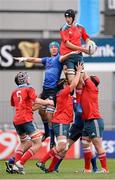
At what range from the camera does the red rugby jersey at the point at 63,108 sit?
1695 centimetres

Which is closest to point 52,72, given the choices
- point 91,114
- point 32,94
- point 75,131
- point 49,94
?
point 49,94

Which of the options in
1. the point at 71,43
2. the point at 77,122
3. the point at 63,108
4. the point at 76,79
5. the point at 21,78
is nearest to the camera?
the point at 76,79

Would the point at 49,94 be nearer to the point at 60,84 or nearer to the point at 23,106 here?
the point at 60,84

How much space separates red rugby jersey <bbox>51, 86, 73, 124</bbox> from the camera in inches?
667

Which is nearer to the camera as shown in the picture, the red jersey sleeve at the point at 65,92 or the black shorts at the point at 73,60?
the red jersey sleeve at the point at 65,92

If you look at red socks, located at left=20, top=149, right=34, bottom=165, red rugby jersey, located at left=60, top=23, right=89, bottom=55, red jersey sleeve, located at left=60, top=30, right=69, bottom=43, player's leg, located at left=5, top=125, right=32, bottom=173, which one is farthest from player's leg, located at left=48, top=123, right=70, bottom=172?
red jersey sleeve, located at left=60, top=30, right=69, bottom=43

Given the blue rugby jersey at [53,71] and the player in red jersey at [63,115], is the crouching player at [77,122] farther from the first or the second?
the blue rugby jersey at [53,71]

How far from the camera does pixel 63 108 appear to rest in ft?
55.8

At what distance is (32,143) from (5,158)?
708 cm

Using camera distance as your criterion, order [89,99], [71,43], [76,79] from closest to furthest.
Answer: [76,79], [89,99], [71,43]

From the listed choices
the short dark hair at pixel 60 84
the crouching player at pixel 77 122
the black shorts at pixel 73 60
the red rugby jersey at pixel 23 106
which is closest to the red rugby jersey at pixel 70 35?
the black shorts at pixel 73 60

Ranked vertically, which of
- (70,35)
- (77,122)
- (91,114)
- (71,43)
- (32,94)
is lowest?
(77,122)

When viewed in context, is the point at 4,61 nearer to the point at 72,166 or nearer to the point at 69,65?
the point at 72,166

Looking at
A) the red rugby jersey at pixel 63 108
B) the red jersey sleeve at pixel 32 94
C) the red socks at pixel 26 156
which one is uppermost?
the red jersey sleeve at pixel 32 94
